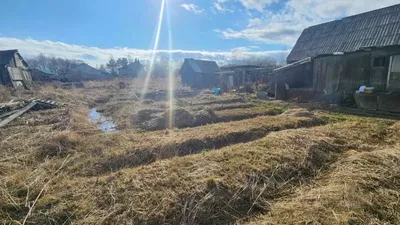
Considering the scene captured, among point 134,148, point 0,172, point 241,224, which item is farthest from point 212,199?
point 0,172

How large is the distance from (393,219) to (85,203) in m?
3.78

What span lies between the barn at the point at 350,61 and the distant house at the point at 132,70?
4700 cm

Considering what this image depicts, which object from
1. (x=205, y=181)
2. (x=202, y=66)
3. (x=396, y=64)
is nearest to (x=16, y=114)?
(x=205, y=181)

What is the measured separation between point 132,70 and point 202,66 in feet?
107

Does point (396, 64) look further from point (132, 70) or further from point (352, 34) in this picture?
point (132, 70)

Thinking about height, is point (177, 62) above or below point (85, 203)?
above

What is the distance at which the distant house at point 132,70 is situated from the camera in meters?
56.5

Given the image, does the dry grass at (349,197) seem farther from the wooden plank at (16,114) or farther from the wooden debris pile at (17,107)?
the wooden debris pile at (17,107)

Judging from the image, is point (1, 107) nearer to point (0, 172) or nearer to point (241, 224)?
point (0, 172)

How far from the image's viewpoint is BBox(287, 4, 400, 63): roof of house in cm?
1169

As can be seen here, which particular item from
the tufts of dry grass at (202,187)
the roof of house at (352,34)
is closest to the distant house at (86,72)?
the roof of house at (352,34)

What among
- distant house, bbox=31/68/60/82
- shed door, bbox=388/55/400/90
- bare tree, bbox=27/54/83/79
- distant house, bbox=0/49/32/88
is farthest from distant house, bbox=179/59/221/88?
bare tree, bbox=27/54/83/79

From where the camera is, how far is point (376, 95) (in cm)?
866

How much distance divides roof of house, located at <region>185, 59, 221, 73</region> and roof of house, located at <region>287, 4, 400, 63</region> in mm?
14832
